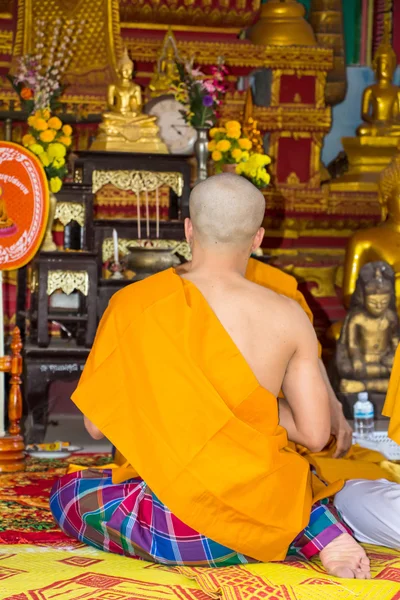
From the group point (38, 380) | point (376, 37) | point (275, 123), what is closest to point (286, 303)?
point (38, 380)

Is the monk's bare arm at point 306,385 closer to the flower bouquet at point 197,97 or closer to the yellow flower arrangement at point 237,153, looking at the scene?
the yellow flower arrangement at point 237,153

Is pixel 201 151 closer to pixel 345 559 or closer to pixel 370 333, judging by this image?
pixel 370 333

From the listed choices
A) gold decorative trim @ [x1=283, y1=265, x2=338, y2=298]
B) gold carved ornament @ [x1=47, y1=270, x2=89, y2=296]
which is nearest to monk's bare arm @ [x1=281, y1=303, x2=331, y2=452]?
gold carved ornament @ [x1=47, y1=270, x2=89, y2=296]

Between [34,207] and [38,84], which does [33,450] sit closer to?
[34,207]

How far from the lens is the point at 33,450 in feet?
14.8

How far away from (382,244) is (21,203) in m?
2.48

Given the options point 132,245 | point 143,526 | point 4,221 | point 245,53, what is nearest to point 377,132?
point 245,53

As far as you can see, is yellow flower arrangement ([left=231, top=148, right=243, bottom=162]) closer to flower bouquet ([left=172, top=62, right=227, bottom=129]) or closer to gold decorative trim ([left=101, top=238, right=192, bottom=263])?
flower bouquet ([left=172, top=62, right=227, bottom=129])

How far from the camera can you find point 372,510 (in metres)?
2.91

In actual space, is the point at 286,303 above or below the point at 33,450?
above

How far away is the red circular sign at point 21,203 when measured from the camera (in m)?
4.34

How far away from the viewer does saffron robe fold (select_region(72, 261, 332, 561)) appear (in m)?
2.56

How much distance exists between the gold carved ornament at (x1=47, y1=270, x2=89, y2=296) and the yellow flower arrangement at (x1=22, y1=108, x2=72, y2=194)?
1.37 ft

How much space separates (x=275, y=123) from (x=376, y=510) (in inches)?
176
